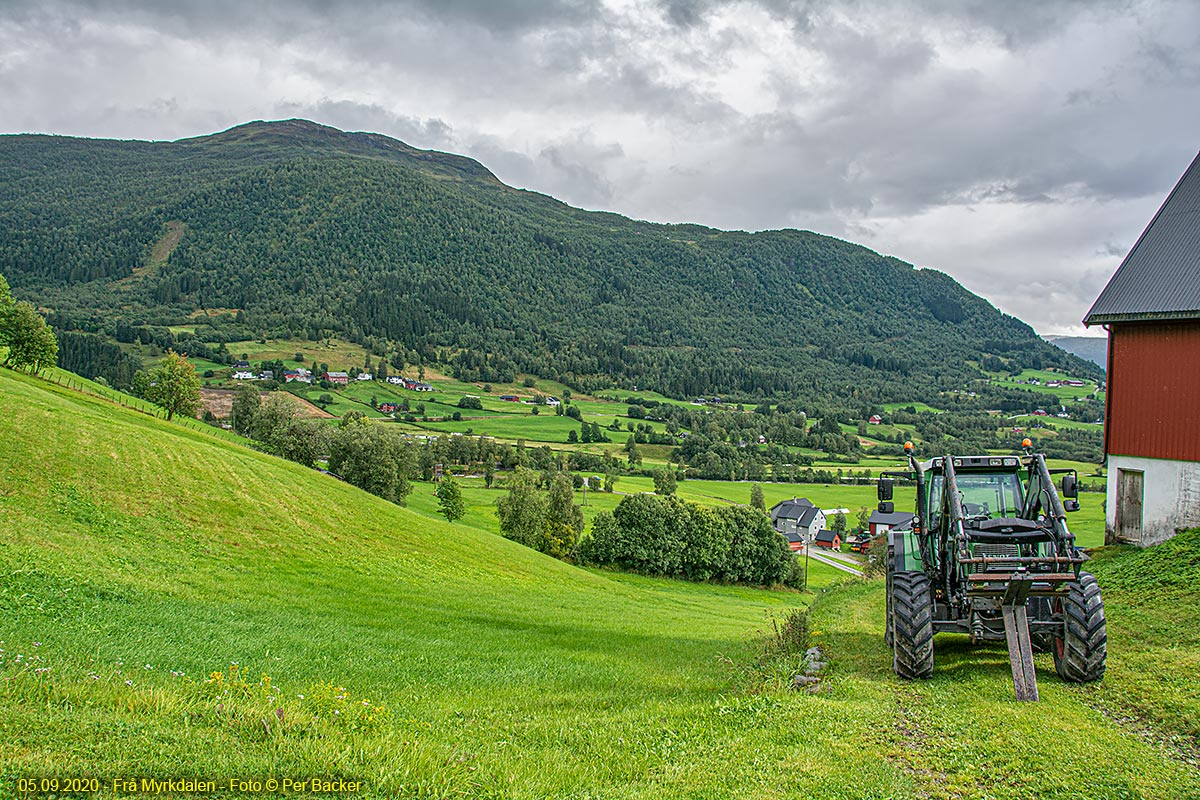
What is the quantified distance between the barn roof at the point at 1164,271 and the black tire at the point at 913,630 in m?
16.6

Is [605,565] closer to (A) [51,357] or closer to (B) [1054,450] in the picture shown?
(A) [51,357]

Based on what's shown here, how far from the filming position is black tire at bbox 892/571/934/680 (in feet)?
37.2

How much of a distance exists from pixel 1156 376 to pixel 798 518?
6459 centimetres

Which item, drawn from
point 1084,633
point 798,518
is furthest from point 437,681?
point 798,518

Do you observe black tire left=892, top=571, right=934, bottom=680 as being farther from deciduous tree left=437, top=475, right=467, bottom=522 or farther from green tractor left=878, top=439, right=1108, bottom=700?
deciduous tree left=437, top=475, right=467, bottom=522

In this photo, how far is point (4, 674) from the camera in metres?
7.37

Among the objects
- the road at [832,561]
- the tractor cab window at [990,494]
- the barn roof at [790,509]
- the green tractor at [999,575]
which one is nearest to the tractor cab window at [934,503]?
the green tractor at [999,575]

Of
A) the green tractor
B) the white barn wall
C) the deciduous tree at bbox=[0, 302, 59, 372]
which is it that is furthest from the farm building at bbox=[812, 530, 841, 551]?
the deciduous tree at bbox=[0, 302, 59, 372]

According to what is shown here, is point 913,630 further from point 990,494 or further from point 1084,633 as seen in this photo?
point 990,494

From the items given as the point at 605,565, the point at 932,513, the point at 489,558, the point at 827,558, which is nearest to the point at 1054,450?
the point at 827,558

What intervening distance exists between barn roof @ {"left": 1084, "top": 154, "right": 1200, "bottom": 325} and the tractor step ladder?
1656 cm

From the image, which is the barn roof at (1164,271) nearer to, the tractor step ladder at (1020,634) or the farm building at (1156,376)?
the farm building at (1156,376)

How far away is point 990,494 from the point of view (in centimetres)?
1285

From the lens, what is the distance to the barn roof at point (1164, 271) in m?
21.8
